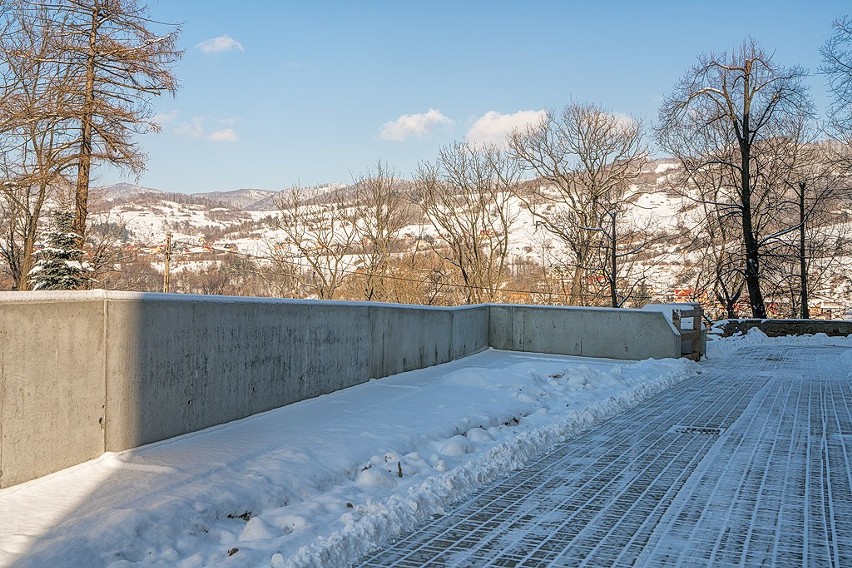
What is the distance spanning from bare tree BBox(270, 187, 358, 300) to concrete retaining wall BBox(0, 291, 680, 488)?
141 ft

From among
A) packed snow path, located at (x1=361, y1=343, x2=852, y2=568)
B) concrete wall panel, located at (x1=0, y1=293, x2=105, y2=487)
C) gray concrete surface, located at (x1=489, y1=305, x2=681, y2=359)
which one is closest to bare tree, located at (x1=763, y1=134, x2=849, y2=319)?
gray concrete surface, located at (x1=489, y1=305, x2=681, y2=359)

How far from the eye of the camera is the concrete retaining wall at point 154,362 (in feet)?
18.3

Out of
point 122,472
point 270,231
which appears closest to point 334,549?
point 122,472

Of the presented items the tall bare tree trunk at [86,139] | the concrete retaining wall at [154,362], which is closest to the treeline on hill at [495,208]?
the tall bare tree trunk at [86,139]

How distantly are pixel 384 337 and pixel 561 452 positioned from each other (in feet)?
15.9

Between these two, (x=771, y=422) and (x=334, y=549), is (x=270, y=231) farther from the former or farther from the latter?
(x=334, y=549)

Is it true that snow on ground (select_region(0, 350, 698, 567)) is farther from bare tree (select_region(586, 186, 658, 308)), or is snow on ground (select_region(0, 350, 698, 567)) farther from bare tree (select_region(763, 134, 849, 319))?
bare tree (select_region(586, 186, 658, 308))

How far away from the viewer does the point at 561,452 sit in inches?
317

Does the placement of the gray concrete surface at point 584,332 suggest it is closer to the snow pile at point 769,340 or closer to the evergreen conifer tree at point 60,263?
the snow pile at point 769,340

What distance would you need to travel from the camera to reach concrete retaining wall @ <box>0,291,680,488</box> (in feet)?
18.3

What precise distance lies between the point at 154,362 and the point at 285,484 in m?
1.95

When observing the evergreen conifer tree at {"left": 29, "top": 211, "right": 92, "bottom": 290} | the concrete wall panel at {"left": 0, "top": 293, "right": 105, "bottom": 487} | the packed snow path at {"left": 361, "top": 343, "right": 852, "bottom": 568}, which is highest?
the evergreen conifer tree at {"left": 29, "top": 211, "right": 92, "bottom": 290}

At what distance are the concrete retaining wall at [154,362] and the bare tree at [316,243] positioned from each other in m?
43.1

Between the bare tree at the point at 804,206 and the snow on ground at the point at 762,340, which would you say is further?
the bare tree at the point at 804,206
